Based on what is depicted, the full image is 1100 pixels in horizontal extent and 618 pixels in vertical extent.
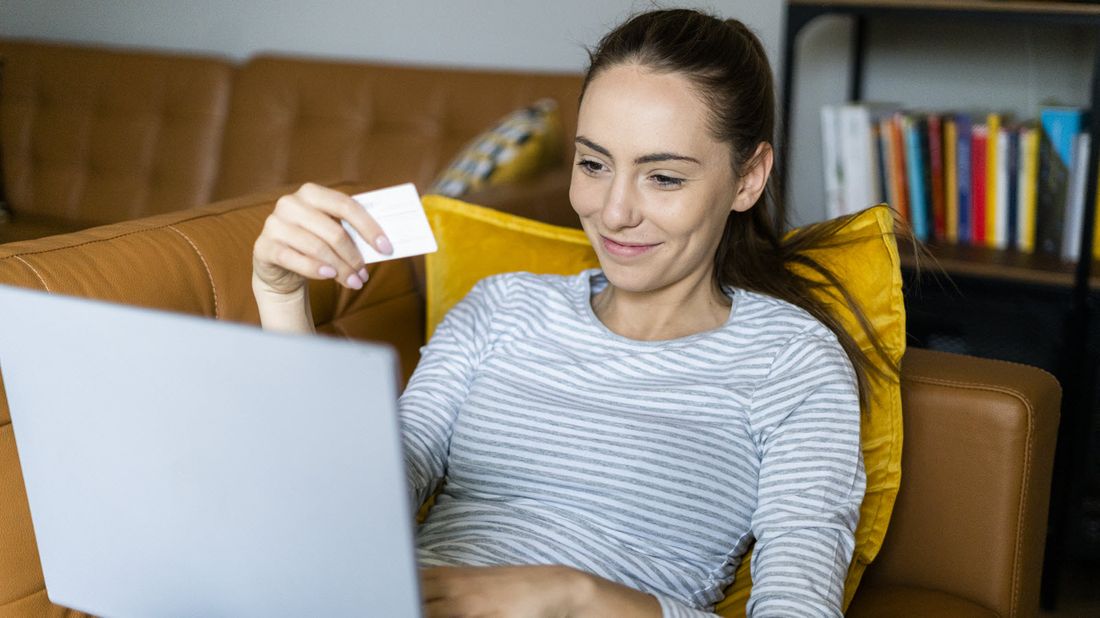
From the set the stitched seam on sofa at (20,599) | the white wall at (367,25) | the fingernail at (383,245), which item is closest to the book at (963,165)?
the white wall at (367,25)

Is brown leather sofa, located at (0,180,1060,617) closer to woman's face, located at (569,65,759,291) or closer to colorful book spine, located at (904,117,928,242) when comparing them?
woman's face, located at (569,65,759,291)

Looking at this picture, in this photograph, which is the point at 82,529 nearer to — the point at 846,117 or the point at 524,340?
the point at 524,340

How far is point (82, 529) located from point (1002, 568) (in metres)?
0.95

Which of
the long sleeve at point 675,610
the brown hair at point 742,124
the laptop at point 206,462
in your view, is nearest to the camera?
the laptop at point 206,462

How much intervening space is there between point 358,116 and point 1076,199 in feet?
5.20

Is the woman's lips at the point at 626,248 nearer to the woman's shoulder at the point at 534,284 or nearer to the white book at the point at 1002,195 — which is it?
the woman's shoulder at the point at 534,284

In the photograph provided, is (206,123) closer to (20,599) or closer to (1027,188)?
(1027,188)

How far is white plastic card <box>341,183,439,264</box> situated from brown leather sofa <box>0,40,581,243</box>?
5.36ft

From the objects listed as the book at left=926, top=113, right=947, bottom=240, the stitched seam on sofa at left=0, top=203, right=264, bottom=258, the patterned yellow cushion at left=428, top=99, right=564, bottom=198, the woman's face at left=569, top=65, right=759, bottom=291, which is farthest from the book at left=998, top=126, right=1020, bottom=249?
the stitched seam on sofa at left=0, top=203, right=264, bottom=258

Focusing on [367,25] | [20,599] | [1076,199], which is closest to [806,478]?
[20,599]

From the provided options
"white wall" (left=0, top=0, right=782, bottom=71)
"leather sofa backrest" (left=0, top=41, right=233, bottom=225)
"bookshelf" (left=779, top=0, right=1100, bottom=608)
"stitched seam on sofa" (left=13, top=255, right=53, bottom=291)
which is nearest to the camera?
"stitched seam on sofa" (left=13, top=255, right=53, bottom=291)

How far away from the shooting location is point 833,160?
2359 mm

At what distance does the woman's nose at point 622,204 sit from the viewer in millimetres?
1198

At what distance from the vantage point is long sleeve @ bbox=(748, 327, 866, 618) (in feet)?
3.51
